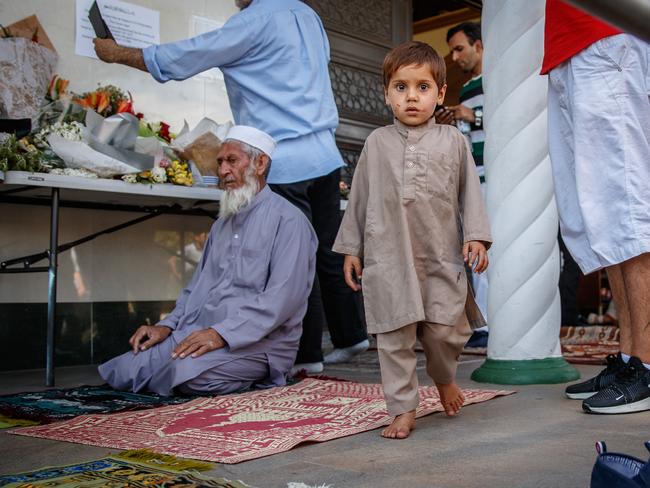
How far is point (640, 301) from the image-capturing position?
9.64 feet

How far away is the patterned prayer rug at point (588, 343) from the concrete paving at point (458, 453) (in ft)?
5.93

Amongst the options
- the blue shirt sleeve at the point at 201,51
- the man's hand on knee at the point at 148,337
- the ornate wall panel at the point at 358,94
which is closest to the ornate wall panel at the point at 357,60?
the ornate wall panel at the point at 358,94

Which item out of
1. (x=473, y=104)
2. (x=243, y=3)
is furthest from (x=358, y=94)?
(x=243, y=3)

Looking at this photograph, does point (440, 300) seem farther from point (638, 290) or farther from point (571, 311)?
point (571, 311)

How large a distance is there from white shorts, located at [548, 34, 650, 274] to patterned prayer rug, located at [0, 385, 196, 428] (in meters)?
1.82

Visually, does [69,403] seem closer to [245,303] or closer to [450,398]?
[245,303]

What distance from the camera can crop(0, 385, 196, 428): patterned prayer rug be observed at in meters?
3.12

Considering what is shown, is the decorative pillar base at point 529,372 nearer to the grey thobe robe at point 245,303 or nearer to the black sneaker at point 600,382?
the black sneaker at point 600,382

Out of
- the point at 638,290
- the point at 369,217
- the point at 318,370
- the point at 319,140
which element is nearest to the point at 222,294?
the point at 318,370

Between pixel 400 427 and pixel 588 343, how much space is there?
12.7ft

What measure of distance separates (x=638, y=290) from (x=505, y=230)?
1.02m

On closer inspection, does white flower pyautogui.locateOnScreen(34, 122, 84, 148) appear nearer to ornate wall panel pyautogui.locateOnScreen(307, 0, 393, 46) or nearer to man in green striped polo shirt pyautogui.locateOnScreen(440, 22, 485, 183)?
man in green striped polo shirt pyautogui.locateOnScreen(440, 22, 485, 183)

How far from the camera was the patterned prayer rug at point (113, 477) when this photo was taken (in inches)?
74.5

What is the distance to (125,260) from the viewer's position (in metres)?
5.38
